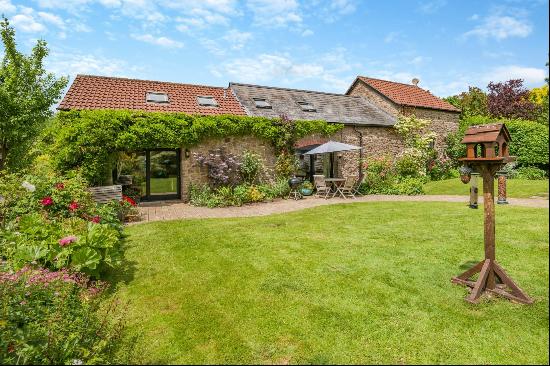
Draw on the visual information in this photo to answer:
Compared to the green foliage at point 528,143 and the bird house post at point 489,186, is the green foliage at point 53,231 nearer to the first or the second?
the bird house post at point 489,186

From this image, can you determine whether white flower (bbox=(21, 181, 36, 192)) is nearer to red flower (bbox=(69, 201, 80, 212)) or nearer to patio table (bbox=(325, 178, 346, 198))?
red flower (bbox=(69, 201, 80, 212))

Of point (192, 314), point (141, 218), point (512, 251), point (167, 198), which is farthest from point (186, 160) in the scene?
point (512, 251)

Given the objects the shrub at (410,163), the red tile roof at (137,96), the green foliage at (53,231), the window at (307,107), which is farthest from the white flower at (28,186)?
the shrub at (410,163)

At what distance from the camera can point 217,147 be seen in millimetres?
14602

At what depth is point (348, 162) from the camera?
17.8 metres

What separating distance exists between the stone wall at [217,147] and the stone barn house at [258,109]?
0.04 m

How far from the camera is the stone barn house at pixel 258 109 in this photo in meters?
14.2

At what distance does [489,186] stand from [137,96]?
14.8 m

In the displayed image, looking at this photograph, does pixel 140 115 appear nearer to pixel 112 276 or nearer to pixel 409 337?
pixel 112 276

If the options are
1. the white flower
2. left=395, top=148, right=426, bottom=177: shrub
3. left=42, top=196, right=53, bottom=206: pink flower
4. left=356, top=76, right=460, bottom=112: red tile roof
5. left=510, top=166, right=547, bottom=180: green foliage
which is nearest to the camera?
left=42, top=196, right=53, bottom=206: pink flower

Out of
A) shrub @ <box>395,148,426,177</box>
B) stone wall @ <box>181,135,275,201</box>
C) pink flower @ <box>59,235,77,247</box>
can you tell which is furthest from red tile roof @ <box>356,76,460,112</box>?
pink flower @ <box>59,235,77,247</box>

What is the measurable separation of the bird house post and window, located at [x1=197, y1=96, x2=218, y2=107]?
43.1 ft

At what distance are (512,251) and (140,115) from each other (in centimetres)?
Result: 1249

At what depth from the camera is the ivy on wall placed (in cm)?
1175
